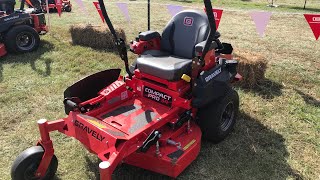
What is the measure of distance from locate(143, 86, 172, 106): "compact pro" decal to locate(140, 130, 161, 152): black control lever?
2.25ft

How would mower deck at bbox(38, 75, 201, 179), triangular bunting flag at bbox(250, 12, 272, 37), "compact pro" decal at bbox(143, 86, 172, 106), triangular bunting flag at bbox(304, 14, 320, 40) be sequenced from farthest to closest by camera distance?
triangular bunting flag at bbox(250, 12, 272, 37)
triangular bunting flag at bbox(304, 14, 320, 40)
"compact pro" decal at bbox(143, 86, 172, 106)
mower deck at bbox(38, 75, 201, 179)

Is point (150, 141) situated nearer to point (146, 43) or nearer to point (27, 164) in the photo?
point (27, 164)

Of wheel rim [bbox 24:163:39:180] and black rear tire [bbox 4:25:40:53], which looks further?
black rear tire [bbox 4:25:40:53]

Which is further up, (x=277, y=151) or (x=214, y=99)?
(x=214, y=99)

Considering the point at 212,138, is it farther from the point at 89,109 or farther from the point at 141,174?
the point at 89,109

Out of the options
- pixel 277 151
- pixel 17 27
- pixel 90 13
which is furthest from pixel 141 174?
pixel 90 13

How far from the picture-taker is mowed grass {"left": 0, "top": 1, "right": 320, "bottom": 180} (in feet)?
12.0

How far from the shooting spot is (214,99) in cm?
381

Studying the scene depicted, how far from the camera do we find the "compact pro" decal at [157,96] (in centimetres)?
379

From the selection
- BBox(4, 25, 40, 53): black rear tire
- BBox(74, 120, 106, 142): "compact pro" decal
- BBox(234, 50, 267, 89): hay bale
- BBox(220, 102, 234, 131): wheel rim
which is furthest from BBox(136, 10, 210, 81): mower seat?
BBox(4, 25, 40, 53): black rear tire

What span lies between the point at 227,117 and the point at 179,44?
45.0 inches

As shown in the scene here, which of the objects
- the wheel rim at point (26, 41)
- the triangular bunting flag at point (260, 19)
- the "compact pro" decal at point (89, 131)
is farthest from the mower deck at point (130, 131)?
the wheel rim at point (26, 41)

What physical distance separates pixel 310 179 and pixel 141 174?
1.81m

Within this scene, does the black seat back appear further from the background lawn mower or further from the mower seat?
the background lawn mower
